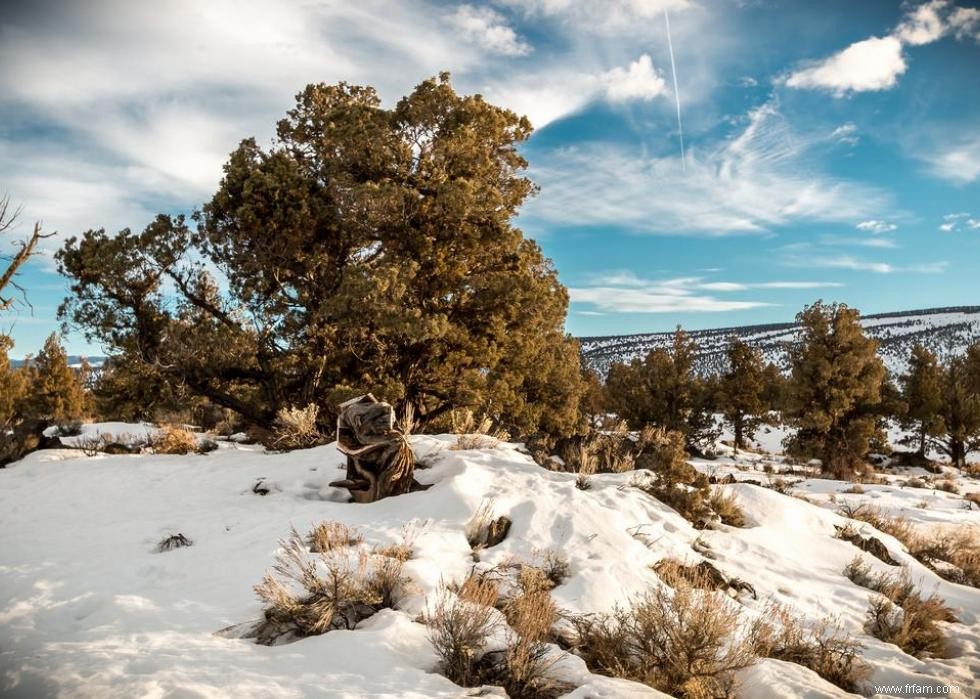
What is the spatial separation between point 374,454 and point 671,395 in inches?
1208

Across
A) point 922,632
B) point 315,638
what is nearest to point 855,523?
point 922,632

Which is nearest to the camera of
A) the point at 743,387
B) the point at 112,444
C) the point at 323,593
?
the point at 323,593

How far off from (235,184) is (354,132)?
10.9ft

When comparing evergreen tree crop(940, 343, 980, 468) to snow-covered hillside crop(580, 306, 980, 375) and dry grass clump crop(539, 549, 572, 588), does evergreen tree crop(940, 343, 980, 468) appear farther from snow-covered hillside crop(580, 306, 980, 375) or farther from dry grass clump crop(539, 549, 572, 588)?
snow-covered hillside crop(580, 306, 980, 375)

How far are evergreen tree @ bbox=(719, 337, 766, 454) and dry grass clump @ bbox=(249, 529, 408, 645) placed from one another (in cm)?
3487

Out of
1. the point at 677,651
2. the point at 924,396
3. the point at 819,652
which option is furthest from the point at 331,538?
the point at 924,396

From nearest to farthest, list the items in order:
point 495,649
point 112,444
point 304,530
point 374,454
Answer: point 495,649 → point 304,530 → point 374,454 → point 112,444

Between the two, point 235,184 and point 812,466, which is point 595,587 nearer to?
point 235,184

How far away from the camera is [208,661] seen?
3277mm

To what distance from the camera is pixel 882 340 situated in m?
130

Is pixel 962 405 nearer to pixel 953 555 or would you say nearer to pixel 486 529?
pixel 953 555

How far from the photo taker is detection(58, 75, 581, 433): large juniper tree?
12.5 meters

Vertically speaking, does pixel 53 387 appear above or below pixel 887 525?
above

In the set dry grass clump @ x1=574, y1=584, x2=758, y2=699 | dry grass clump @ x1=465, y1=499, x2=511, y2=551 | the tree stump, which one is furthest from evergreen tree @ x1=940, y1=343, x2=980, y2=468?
dry grass clump @ x1=574, y1=584, x2=758, y2=699
